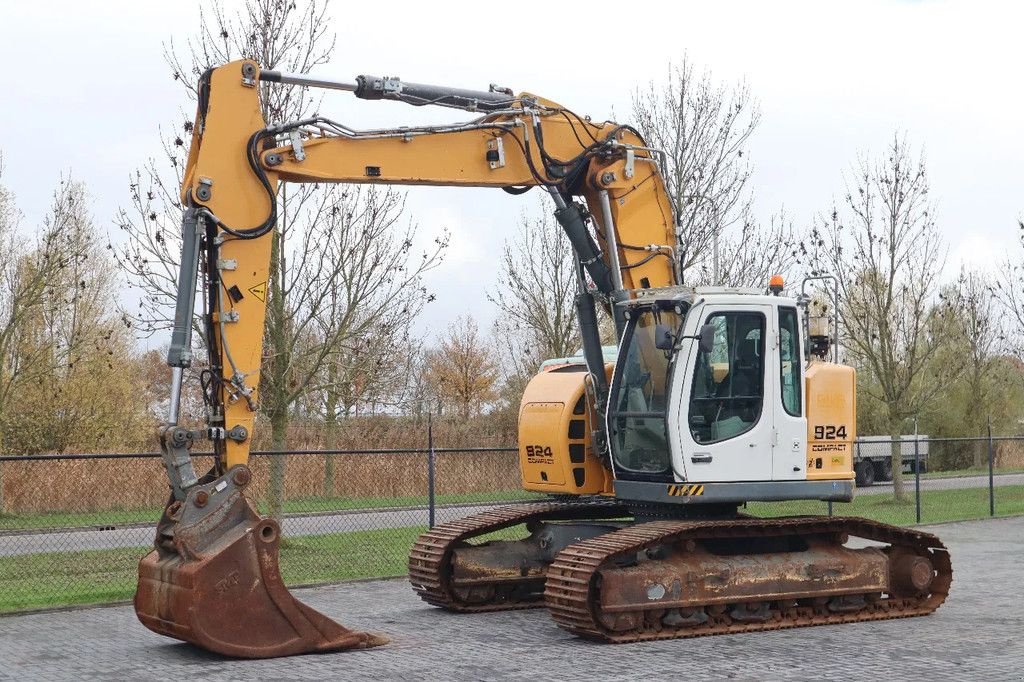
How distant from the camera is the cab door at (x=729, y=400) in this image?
37.3 ft

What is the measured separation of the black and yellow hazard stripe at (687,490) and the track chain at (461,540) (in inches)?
75.0

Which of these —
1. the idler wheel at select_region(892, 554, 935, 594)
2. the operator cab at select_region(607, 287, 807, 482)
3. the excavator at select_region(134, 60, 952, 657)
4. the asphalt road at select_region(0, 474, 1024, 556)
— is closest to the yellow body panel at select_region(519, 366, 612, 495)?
the excavator at select_region(134, 60, 952, 657)

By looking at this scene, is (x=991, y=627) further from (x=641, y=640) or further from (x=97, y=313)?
(x=97, y=313)

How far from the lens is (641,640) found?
1075cm

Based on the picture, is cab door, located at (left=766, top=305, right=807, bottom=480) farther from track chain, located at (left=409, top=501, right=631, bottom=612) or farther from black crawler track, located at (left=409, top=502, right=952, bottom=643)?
track chain, located at (left=409, top=501, right=631, bottom=612)

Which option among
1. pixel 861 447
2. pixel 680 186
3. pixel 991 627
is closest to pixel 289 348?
pixel 680 186

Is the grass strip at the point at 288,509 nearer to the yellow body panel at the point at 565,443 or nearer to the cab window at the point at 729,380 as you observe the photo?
the yellow body panel at the point at 565,443

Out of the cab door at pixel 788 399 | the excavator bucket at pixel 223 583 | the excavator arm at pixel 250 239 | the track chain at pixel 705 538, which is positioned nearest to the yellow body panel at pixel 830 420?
the cab door at pixel 788 399

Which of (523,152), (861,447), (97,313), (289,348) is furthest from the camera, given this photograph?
(861,447)

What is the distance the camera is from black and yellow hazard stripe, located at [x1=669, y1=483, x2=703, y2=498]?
1133 centimetres

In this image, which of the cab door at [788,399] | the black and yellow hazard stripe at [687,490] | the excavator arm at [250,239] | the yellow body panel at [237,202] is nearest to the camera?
the excavator arm at [250,239]

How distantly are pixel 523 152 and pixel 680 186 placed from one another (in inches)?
396

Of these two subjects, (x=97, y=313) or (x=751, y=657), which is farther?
(x=97, y=313)

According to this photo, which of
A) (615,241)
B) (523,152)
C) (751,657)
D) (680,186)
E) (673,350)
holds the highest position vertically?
(680,186)
